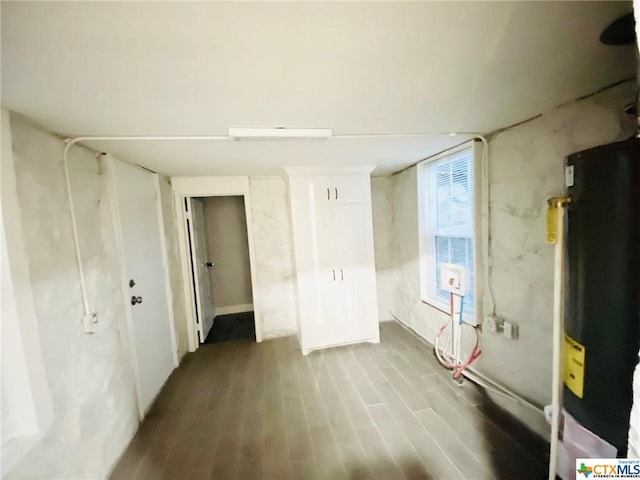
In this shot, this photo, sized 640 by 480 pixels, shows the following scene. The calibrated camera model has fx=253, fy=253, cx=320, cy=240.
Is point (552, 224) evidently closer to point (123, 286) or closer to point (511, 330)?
point (511, 330)

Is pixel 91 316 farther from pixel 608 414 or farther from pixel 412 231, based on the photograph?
pixel 412 231

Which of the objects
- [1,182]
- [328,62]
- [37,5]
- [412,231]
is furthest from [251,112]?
[412,231]

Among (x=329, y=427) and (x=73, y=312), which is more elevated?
(x=73, y=312)

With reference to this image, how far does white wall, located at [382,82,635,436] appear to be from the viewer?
4.44 ft

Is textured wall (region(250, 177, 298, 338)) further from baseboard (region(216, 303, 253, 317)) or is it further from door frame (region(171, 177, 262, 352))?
baseboard (region(216, 303, 253, 317))

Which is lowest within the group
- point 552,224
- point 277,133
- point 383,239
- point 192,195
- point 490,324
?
point 490,324

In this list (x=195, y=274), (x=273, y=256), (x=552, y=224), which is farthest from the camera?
(x=273, y=256)

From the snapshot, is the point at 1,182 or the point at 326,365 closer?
the point at 1,182

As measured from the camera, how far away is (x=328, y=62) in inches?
37.0

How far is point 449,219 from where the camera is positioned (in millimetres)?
2609

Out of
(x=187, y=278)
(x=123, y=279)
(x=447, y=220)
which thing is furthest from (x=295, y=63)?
(x=187, y=278)

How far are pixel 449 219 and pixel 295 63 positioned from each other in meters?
2.24

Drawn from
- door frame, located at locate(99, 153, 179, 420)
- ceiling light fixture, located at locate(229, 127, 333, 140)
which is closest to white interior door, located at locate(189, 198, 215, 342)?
door frame, located at locate(99, 153, 179, 420)

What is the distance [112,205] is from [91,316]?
2.76 ft
